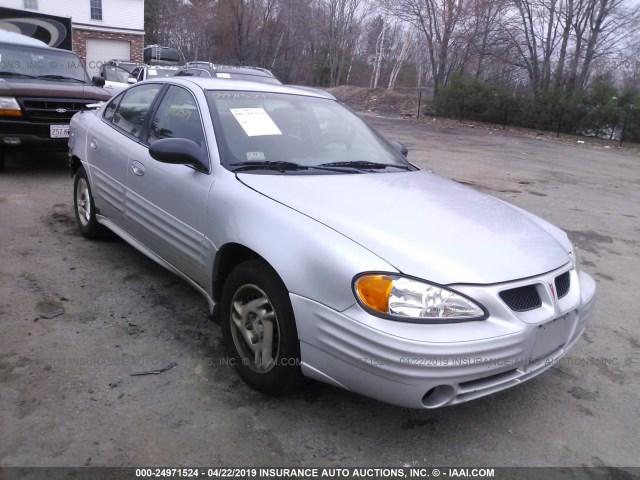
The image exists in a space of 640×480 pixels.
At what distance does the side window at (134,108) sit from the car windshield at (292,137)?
2.70 feet

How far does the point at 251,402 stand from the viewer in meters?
2.81

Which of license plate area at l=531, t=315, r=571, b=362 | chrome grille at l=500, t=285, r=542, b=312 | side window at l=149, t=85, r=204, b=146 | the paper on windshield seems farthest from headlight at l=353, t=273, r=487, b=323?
side window at l=149, t=85, r=204, b=146

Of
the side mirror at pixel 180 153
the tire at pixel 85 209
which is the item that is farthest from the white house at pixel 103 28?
the side mirror at pixel 180 153

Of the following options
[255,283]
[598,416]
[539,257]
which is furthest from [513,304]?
[255,283]

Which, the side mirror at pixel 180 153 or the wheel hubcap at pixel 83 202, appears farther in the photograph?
the wheel hubcap at pixel 83 202

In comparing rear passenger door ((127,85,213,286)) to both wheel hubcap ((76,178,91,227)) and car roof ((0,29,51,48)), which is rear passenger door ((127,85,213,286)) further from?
car roof ((0,29,51,48))

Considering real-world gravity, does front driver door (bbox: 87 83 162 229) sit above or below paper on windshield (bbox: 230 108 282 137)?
below

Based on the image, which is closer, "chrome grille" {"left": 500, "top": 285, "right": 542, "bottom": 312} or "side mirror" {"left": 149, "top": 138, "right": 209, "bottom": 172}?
"chrome grille" {"left": 500, "top": 285, "right": 542, "bottom": 312}

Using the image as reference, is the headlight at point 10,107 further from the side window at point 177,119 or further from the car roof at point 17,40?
the side window at point 177,119

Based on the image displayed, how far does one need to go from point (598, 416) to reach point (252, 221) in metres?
2.12

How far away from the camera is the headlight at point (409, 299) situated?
7.52 ft

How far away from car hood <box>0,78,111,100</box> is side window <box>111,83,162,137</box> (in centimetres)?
340

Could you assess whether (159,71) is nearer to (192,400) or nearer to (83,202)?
(83,202)

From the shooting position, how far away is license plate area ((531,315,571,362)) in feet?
8.19
